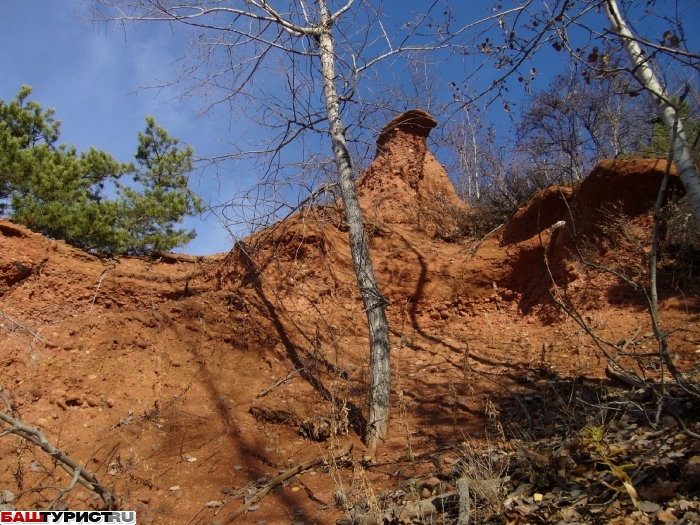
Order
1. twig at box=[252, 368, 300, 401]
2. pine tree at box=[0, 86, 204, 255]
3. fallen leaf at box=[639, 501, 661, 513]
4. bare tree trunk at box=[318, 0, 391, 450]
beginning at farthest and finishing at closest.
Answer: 1. pine tree at box=[0, 86, 204, 255]
2. twig at box=[252, 368, 300, 401]
3. bare tree trunk at box=[318, 0, 391, 450]
4. fallen leaf at box=[639, 501, 661, 513]

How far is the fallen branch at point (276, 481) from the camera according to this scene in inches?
174

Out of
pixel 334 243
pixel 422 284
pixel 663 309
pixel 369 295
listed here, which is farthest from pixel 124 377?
pixel 663 309

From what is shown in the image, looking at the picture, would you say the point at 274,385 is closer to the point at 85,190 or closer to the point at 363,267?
the point at 363,267

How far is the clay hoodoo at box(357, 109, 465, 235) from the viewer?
38.7 ft

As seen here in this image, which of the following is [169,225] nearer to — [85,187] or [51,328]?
[85,187]

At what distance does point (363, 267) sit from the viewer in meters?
6.14

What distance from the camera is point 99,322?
6.93 m

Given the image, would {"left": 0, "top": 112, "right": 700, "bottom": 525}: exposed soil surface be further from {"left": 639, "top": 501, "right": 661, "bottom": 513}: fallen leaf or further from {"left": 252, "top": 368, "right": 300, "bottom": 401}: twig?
{"left": 639, "top": 501, "right": 661, "bottom": 513}: fallen leaf

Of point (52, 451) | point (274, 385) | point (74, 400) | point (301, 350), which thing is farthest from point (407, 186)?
point (52, 451)

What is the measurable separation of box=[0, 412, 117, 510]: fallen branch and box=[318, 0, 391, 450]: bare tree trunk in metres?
2.61

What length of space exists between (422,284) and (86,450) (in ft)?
19.7

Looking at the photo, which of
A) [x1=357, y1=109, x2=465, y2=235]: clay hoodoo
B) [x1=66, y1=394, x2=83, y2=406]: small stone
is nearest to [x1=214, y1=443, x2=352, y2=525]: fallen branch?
[x1=66, y1=394, x2=83, y2=406]: small stone

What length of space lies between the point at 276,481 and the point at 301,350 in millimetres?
3017

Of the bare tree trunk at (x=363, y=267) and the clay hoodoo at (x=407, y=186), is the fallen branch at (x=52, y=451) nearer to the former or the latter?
the bare tree trunk at (x=363, y=267)
